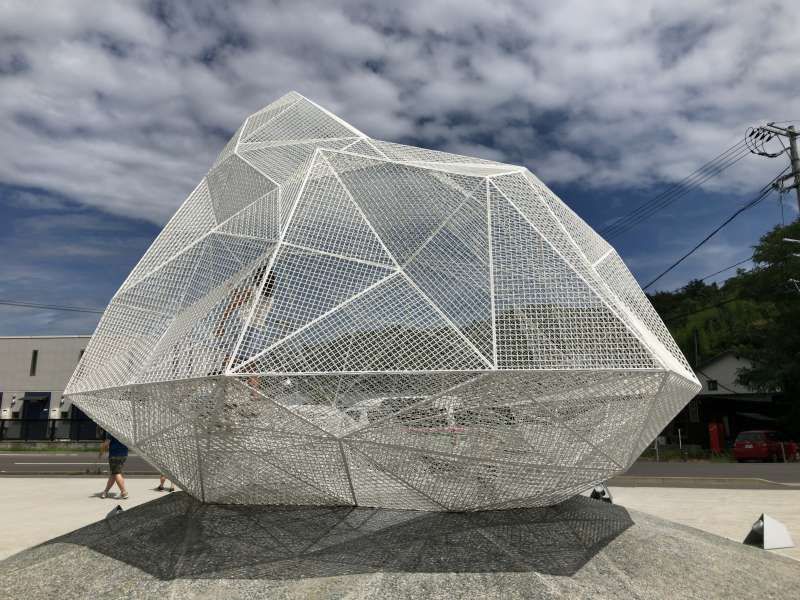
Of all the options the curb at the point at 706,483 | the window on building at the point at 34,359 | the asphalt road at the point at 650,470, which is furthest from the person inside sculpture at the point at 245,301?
the window on building at the point at 34,359

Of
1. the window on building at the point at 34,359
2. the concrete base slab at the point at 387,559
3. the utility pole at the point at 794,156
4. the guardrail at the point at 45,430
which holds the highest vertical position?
the utility pole at the point at 794,156

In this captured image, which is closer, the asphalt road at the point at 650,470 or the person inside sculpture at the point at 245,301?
the person inside sculpture at the point at 245,301

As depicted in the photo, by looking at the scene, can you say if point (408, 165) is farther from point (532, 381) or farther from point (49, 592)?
point (49, 592)

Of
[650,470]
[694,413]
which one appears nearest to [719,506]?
[650,470]

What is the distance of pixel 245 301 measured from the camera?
260 inches

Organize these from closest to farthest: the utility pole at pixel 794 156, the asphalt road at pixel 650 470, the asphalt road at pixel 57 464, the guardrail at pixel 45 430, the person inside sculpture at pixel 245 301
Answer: the person inside sculpture at pixel 245 301
the asphalt road at pixel 650 470
the asphalt road at pixel 57 464
the utility pole at pixel 794 156
the guardrail at pixel 45 430

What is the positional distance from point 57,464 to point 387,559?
71.4 ft

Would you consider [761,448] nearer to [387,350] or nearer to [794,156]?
[794,156]

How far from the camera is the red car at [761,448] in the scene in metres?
26.2

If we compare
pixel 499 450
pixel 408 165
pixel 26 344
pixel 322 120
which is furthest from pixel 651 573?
pixel 26 344

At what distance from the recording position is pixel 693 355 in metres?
43.8

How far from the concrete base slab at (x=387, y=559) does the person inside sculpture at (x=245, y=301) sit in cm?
224

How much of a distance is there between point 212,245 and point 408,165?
269 centimetres

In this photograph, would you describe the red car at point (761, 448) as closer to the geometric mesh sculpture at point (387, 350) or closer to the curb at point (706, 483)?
the curb at point (706, 483)
